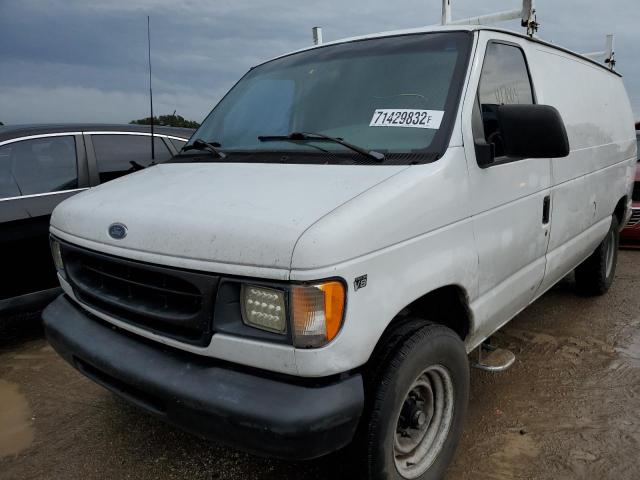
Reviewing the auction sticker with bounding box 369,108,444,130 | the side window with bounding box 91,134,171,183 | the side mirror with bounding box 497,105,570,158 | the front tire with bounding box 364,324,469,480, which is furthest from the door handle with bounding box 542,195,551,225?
the side window with bounding box 91,134,171,183

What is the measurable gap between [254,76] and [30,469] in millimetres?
2630

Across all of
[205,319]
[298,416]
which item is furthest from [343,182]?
[298,416]

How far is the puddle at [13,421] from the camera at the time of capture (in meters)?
2.91

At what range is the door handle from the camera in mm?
3135

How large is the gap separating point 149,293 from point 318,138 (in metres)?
1.06

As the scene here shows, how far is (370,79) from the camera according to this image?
2764mm

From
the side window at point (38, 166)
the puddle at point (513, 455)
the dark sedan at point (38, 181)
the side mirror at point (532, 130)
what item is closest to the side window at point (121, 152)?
the dark sedan at point (38, 181)

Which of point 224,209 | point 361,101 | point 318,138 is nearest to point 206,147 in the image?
point 318,138

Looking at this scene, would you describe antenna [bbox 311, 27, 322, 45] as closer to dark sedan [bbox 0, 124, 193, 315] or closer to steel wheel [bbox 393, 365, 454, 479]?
dark sedan [bbox 0, 124, 193, 315]

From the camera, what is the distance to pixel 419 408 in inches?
90.5

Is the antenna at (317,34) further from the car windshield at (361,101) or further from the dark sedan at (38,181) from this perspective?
the dark sedan at (38,181)

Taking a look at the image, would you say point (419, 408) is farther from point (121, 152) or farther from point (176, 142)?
point (176, 142)

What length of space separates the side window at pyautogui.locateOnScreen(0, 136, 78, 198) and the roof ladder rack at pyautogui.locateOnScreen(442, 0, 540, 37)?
3.18 m

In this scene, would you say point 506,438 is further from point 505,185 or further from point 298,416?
point 298,416
